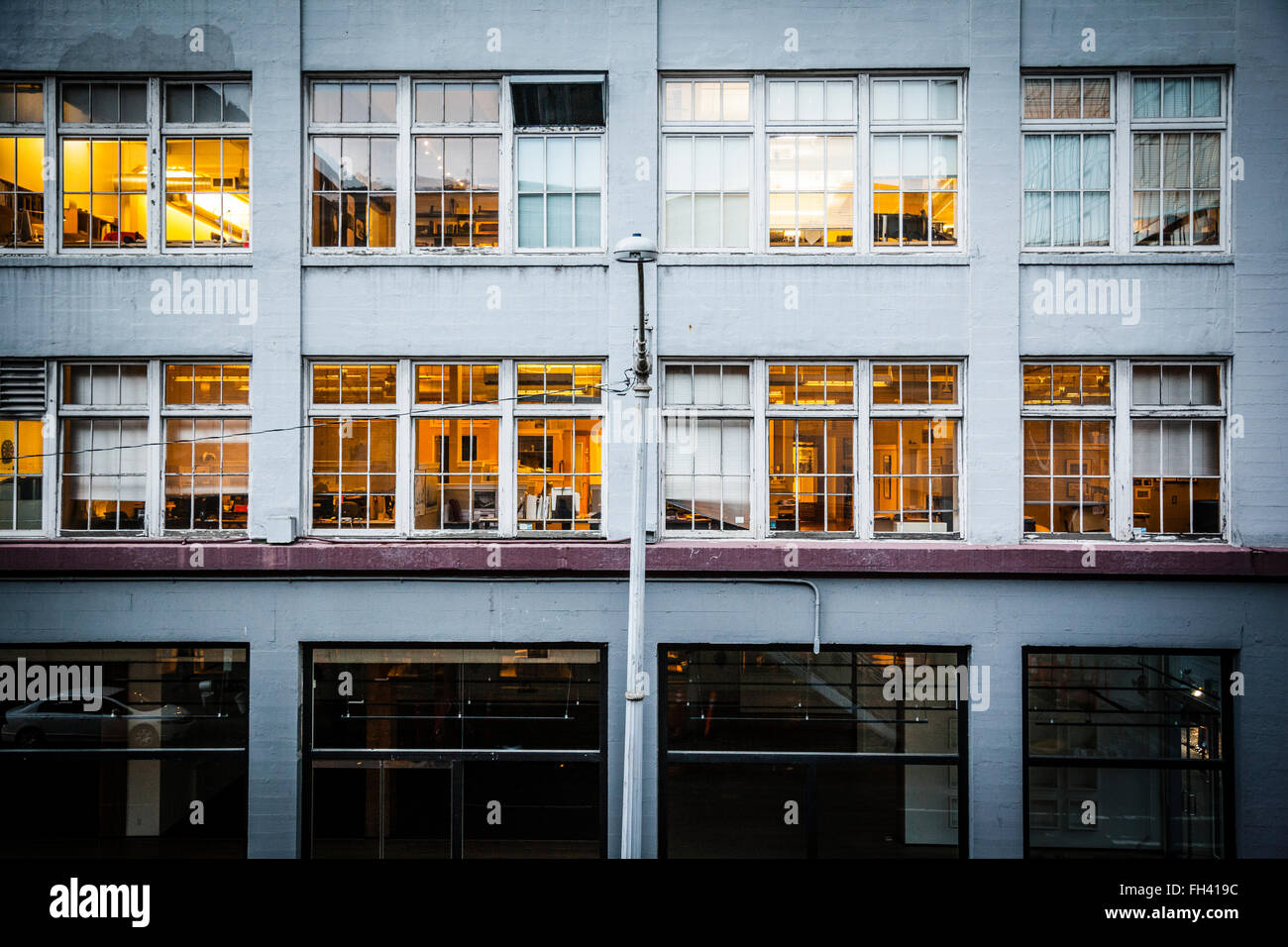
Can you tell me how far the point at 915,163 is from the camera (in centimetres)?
1071

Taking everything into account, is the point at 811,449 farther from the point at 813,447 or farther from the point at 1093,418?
the point at 1093,418

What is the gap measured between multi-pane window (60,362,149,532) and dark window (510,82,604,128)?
212 inches

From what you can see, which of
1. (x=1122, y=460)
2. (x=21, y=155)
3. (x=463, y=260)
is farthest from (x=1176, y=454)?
(x=21, y=155)

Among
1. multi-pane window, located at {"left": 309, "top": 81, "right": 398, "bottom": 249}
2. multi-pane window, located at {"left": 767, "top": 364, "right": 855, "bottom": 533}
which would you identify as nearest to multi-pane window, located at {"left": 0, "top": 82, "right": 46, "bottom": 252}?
multi-pane window, located at {"left": 309, "top": 81, "right": 398, "bottom": 249}

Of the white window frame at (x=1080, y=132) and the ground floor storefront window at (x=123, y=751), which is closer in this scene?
the ground floor storefront window at (x=123, y=751)

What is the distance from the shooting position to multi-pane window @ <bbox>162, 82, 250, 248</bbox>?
1078 cm

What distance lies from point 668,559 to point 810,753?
2.74 metres

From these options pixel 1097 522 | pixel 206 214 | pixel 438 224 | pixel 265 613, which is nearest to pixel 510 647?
pixel 265 613

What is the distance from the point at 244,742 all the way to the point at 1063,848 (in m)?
9.34

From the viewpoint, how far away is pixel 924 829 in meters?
10.3

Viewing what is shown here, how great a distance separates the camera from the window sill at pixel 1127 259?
10367 mm

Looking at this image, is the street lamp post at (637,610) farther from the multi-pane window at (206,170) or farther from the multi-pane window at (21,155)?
the multi-pane window at (21,155)

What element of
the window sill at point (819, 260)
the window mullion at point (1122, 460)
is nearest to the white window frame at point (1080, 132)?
the window sill at point (819, 260)

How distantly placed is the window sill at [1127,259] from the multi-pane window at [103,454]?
1050 cm
